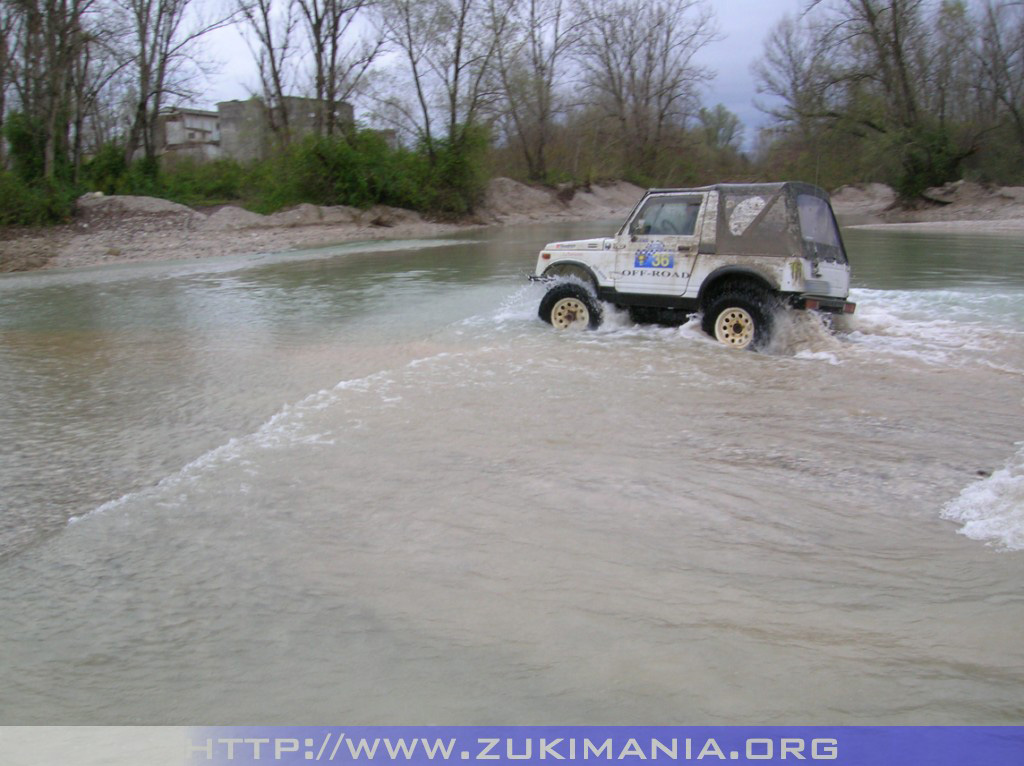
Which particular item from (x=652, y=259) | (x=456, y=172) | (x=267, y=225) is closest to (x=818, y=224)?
(x=652, y=259)

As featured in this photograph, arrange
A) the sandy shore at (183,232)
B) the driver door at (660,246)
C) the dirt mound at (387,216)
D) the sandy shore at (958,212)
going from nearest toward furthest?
the driver door at (660,246), the sandy shore at (183,232), the sandy shore at (958,212), the dirt mound at (387,216)

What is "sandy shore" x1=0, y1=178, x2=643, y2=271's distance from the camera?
27.4m

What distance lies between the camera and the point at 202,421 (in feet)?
24.9

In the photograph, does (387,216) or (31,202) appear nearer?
(31,202)

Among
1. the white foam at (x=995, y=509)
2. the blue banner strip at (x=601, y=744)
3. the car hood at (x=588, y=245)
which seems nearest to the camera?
the blue banner strip at (x=601, y=744)

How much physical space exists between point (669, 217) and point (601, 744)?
28.0 ft

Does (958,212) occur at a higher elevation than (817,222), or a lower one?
higher

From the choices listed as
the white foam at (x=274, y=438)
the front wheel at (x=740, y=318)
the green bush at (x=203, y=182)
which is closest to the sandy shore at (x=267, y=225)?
the green bush at (x=203, y=182)

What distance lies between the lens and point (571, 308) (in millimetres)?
11570

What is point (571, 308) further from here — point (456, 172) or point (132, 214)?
point (456, 172)

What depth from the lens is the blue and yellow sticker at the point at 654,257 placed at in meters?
10.8

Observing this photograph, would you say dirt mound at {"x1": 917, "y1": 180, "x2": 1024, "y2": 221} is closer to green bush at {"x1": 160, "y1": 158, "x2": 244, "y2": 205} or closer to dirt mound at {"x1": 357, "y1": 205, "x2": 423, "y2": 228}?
dirt mound at {"x1": 357, "y1": 205, "x2": 423, "y2": 228}

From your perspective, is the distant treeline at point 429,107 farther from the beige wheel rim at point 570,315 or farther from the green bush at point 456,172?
the beige wheel rim at point 570,315

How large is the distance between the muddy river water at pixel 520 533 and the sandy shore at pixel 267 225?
19.3 m
